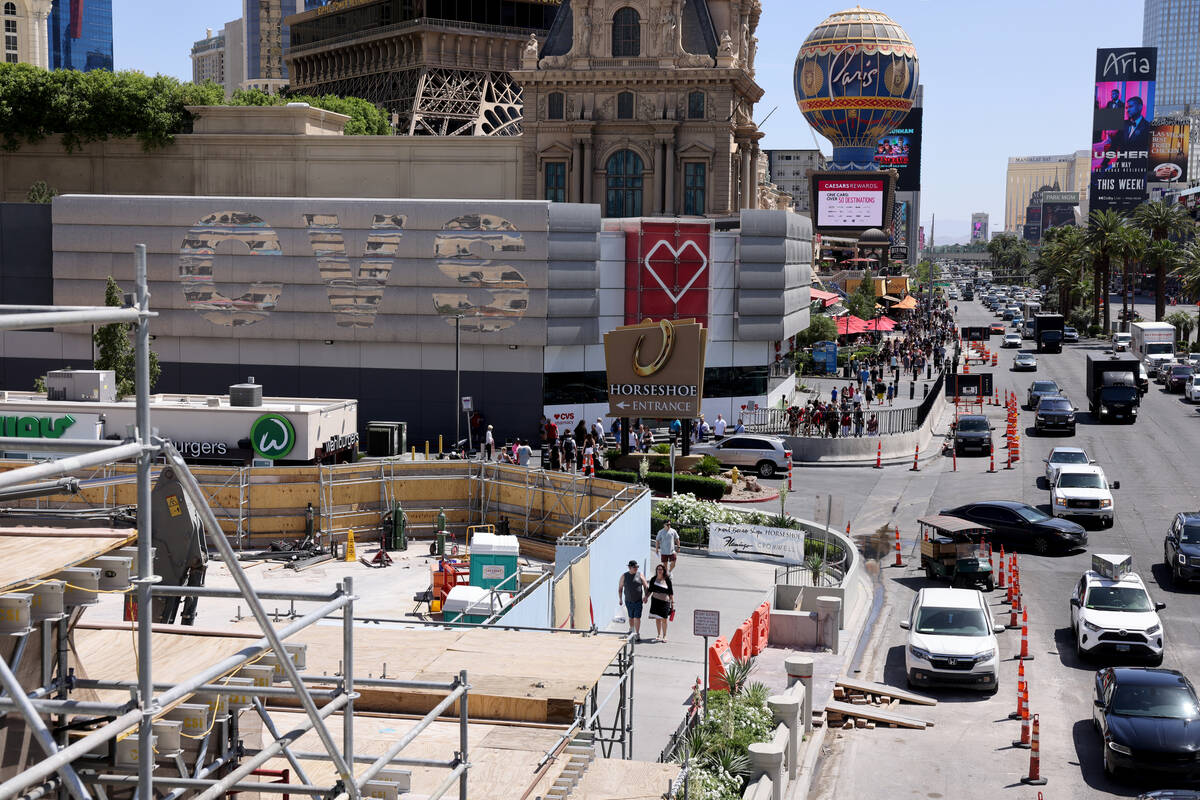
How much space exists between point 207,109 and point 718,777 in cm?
7006

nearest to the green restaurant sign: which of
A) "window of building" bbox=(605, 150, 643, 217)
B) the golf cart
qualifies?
the golf cart

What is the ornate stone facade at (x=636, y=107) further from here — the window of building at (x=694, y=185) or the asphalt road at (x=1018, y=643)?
the asphalt road at (x=1018, y=643)

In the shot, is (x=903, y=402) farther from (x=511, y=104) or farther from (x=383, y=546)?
(x=511, y=104)

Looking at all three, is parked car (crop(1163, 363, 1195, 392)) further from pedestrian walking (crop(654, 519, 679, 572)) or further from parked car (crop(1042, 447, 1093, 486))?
pedestrian walking (crop(654, 519, 679, 572))

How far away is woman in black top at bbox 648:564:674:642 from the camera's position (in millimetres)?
26031

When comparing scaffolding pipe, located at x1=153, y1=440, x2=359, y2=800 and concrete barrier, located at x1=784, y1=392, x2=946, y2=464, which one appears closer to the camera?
scaffolding pipe, located at x1=153, y1=440, x2=359, y2=800

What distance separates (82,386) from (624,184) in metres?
41.2

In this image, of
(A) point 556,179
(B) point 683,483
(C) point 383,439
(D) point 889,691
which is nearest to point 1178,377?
(A) point 556,179

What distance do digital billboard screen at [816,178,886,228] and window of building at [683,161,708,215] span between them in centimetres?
7574

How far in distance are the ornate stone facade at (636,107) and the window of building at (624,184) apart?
0.06 metres

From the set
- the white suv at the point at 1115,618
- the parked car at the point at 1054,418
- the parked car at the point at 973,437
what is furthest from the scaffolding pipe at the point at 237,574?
the parked car at the point at 1054,418

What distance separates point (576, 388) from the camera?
55.5 metres

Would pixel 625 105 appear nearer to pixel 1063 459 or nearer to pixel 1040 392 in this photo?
pixel 1040 392

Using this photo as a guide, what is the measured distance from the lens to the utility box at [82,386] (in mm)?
40750
